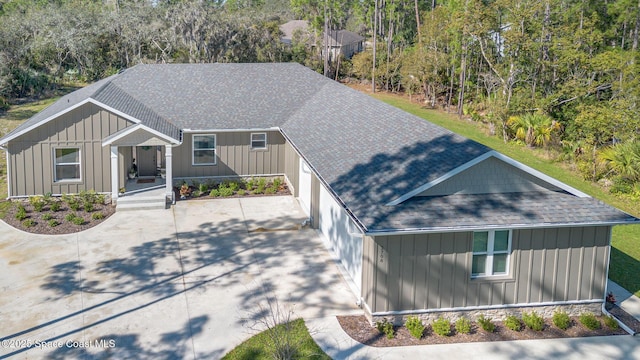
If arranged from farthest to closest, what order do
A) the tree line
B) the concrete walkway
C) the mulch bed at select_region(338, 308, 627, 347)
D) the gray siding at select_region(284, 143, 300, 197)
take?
the tree line < the gray siding at select_region(284, 143, 300, 197) < the mulch bed at select_region(338, 308, 627, 347) < the concrete walkway

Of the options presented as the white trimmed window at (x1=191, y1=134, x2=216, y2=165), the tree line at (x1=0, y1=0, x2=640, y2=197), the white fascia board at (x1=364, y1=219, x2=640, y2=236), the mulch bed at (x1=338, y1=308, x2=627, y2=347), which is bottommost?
the mulch bed at (x1=338, y1=308, x2=627, y2=347)

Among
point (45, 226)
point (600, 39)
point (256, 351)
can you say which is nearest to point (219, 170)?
point (45, 226)

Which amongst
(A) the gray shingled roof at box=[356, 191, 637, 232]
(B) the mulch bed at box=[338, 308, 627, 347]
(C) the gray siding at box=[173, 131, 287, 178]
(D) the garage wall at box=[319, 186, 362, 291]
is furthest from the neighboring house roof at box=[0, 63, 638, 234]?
(B) the mulch bed at box=[338, 308, 627, 347]

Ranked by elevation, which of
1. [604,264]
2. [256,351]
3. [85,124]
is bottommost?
[256,351]

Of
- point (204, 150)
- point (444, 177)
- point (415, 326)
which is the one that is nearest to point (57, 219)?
point (204, 150)

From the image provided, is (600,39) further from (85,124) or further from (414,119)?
(85,124)

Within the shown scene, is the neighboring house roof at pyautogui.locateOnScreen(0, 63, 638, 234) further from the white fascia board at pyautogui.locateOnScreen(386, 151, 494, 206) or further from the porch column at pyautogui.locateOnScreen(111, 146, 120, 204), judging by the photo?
the porch column at pyautogui.locateOnScreen(111, 146, 120, 204)

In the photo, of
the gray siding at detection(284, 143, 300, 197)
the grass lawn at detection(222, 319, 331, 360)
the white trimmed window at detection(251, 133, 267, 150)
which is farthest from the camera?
the white trimmed window at detection(251, 133, 267, 150)
